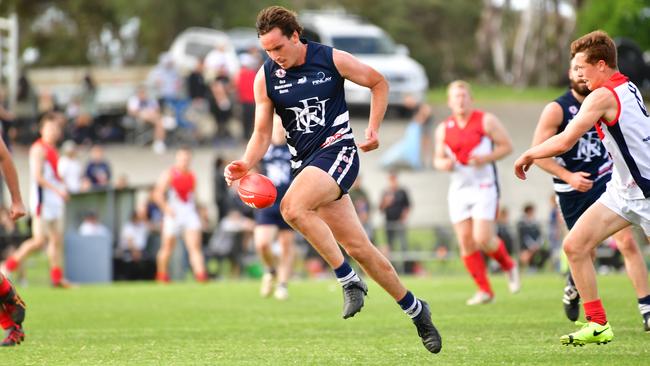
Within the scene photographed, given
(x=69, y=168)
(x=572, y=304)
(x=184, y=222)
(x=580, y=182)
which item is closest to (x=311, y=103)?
(x=580, y=182)

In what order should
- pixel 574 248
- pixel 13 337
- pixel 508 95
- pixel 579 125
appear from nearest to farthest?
pixel 579 125 → pixel 574 248 → pixel 13 337 → pixel 508 95

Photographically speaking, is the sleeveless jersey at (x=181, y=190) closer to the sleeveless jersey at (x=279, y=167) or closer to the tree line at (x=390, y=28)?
the sleeveless jersey at (x=279, y=167)

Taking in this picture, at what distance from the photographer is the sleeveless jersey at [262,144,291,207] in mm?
15352

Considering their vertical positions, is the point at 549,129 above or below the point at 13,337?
above

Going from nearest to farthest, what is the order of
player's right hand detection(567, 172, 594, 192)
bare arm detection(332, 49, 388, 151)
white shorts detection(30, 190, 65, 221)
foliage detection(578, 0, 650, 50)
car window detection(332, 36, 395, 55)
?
bare arm detection(332, 49, 388, 151)
player's right hand detection(567, 172, 594, 192)
white shorts detection(30, 190, 65, 221)
foliage detection(578, 0, 650, 50)
car window detection(332, 36, 395, 55)

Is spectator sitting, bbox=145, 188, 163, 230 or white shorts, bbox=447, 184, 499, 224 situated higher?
white shorts, bbox=447, 184, 499, 224

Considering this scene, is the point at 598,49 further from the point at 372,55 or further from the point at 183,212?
the point at 372,55

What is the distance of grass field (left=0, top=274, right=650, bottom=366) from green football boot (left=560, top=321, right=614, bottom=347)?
3.3 inches

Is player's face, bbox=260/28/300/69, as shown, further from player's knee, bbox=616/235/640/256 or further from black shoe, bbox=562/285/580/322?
black shoe, bbox=562/285/580/322

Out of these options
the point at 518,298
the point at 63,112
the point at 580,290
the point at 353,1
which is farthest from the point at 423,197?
the point at 353,1

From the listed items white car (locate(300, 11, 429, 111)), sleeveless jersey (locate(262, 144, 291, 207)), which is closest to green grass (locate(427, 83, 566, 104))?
white car (locate(300, 11, 429, 111))

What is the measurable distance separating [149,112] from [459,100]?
68.7 ft

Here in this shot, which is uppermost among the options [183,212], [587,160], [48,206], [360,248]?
[587,160]

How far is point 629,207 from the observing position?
853 cm
